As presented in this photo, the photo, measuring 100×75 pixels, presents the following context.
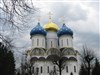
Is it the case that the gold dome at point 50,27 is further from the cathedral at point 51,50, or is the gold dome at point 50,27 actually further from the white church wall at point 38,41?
the white church wall at point 38,41

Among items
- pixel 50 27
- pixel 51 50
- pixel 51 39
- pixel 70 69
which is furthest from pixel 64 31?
pixel 70 69

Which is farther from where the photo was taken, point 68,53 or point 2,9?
point 68,53

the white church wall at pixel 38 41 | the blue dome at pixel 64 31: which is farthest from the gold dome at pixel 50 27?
the white church wall at pixel 38 41

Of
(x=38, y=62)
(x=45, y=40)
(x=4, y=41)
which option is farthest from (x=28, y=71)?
(x=4, y=41)

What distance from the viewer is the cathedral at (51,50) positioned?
52562mm

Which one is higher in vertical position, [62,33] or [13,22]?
[62,33]

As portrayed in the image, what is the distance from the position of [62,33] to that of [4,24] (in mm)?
46625

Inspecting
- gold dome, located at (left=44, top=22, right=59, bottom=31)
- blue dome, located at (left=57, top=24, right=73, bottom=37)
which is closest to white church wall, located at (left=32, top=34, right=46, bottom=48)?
gold dome, located at (left=44, top=22, right=59, bottom=31)

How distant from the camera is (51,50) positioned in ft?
176

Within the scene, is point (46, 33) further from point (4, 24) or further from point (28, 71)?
point (4, 24)

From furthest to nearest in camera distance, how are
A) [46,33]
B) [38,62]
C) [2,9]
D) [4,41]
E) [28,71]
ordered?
[46,33]
[38,62]
[28,71]
[4,41]
[2,9]

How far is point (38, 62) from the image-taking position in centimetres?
5291

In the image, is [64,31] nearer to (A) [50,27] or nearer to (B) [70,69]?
(A) [50,27]

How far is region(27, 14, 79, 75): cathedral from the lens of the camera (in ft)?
172
